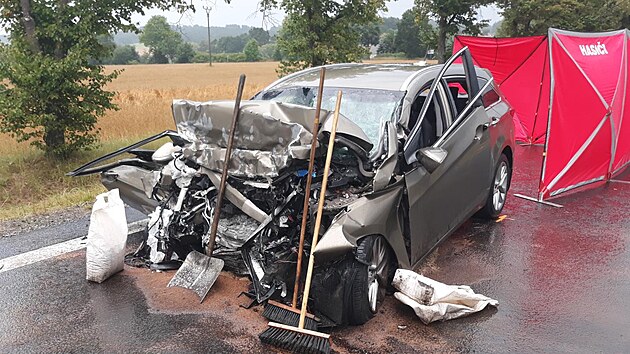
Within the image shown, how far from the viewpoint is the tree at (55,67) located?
8062 millimetres

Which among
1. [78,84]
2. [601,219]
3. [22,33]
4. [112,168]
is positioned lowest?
[601,219]

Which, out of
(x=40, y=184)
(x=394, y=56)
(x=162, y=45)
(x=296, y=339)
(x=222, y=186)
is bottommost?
(x=40, y=184)

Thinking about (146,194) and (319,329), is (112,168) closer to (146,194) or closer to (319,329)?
(146,194)

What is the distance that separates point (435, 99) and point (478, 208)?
1.46m

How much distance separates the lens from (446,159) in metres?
4.46

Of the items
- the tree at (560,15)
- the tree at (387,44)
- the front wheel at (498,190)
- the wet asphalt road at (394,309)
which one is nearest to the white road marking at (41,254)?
the wet asphalt road at (394,309)

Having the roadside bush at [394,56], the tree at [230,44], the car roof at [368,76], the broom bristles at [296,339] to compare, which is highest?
the tree at [230,44]

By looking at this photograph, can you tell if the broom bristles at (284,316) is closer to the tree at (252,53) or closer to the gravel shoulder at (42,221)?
the gravel shoulder at (42,221)

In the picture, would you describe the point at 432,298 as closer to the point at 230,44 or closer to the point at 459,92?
the point at 459,92

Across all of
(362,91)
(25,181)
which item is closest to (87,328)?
(362,91)

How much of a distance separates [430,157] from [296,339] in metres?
1.62

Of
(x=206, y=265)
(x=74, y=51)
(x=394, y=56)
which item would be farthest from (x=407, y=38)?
(x=206, y=265)

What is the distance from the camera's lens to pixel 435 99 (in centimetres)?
471

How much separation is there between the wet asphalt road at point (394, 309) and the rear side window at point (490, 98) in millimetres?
1450
